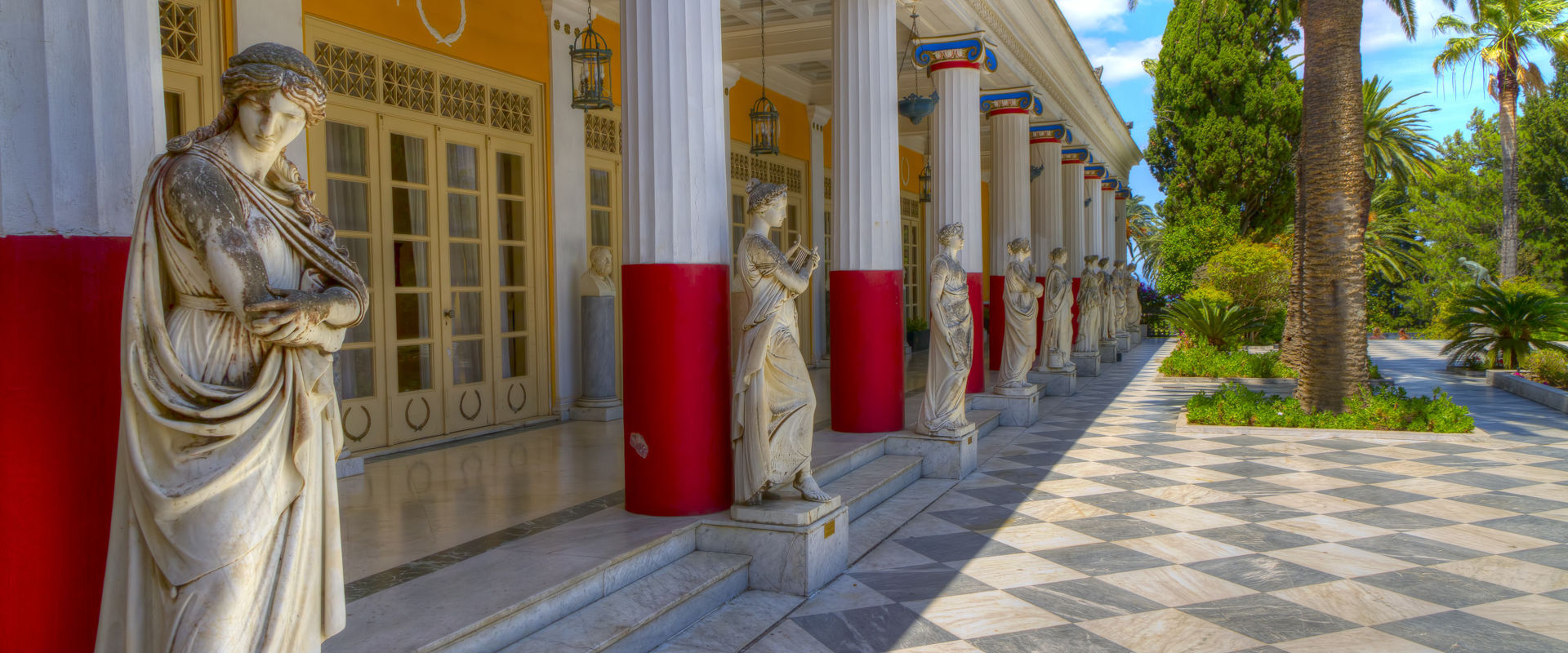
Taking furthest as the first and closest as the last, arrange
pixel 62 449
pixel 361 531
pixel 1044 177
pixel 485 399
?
pixel 1044 177
pixel 485 399
pixel 361 531
pixel 62 449

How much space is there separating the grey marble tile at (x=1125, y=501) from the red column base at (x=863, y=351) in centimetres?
176

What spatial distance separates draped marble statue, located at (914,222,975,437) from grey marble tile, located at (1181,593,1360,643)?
A: 304 centimetres

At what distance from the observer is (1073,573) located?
5008 millimetres

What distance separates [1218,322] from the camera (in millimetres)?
15938

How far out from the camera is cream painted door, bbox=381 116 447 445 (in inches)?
288

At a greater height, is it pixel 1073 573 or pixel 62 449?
pixel 62 449

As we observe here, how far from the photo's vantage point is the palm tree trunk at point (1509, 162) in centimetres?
2444

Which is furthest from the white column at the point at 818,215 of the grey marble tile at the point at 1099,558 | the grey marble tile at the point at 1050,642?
the grey marble tile at the point at 1050,642

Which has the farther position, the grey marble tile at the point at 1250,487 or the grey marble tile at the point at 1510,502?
the grey marble tile at the point at 1250,487

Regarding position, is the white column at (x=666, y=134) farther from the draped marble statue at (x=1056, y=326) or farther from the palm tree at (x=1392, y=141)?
the palm tree at (x=1392, y=141)

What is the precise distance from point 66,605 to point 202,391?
808 mm

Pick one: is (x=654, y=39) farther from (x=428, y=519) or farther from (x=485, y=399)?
(x=485, y=399)

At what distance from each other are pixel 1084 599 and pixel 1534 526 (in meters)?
3.40

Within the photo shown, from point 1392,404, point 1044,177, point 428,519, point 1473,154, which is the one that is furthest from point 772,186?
point 1473,154
